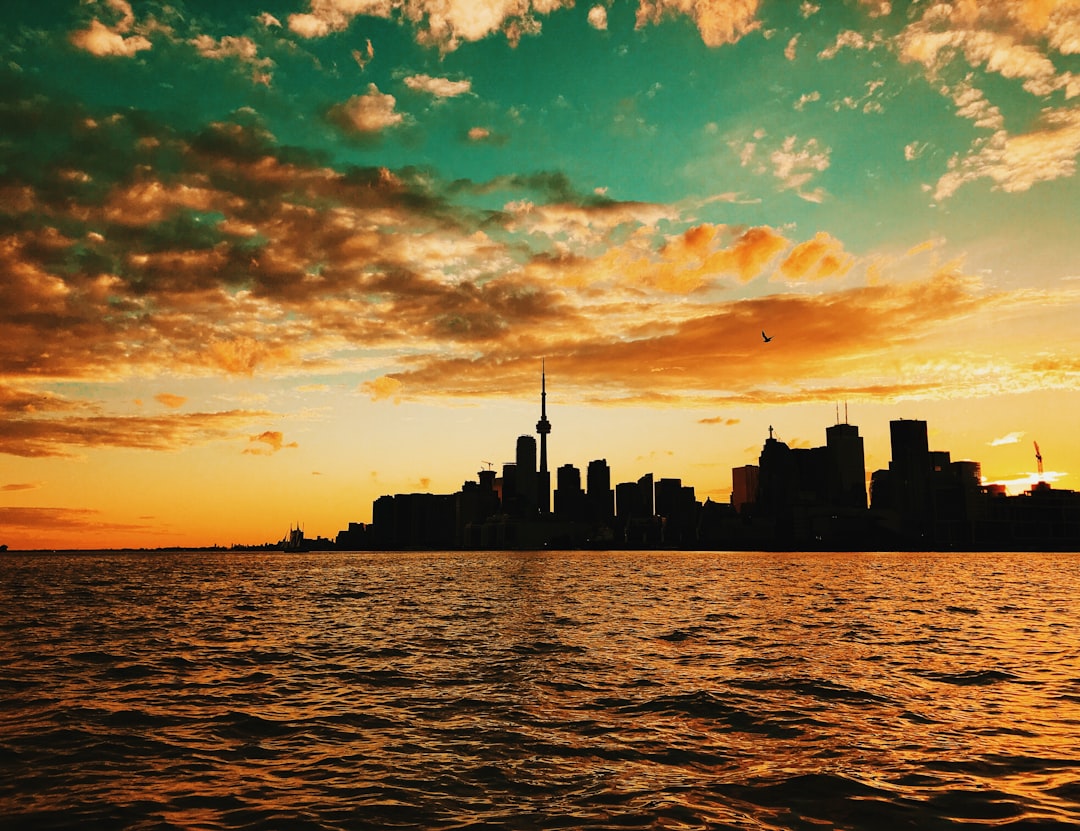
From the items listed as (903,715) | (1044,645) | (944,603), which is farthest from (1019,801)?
(944,603)

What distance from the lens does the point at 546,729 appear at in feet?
76.0

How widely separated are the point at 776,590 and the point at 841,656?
65.8 meters

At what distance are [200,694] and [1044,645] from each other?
4338 centimetres

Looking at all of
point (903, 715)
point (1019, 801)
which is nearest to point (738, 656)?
point (903, 715)

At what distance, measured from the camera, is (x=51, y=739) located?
22562 mm

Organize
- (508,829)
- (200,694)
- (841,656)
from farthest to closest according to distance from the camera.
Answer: (841,656)
(200,694)
(508,829)

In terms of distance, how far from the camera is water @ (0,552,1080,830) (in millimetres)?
16109

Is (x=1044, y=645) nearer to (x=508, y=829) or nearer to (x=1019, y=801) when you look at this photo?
(x=1019, y=801)

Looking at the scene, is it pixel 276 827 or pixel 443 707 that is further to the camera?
pixel 443 707

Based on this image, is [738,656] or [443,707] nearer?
[443,707]

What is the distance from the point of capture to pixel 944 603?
78500 mm

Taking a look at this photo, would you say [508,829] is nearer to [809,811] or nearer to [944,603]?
[809,811]

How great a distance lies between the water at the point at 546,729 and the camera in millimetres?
16109

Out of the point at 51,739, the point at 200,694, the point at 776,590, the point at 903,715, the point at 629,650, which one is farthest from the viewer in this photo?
the point at 776,590
